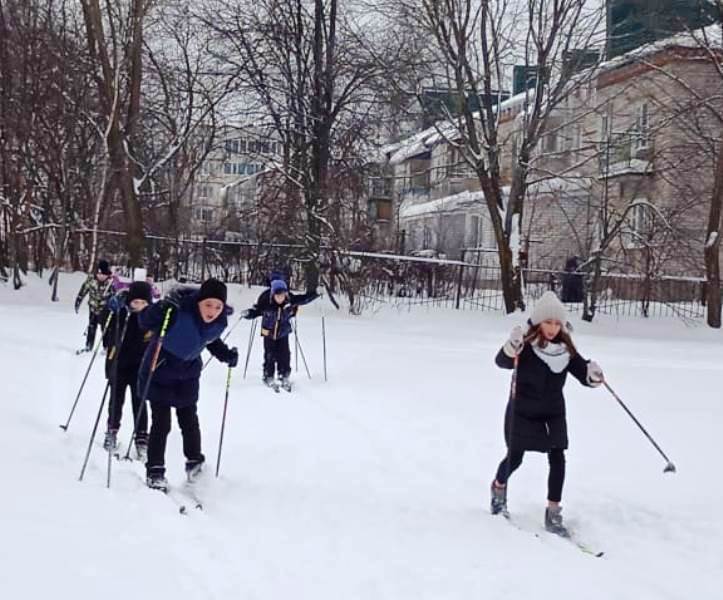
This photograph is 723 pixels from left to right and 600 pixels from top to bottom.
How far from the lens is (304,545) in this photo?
18.3 feet

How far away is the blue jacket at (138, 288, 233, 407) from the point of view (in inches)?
256

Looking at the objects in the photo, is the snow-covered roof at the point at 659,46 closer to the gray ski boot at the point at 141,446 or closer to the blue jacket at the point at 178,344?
the gray ski boot at the point at 141,446

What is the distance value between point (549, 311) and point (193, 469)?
2.85 m

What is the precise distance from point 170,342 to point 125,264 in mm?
22169

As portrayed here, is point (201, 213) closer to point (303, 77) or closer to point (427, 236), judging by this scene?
point (427, 236)

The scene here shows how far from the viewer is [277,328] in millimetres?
12219

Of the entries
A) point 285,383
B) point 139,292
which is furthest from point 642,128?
point 139,292

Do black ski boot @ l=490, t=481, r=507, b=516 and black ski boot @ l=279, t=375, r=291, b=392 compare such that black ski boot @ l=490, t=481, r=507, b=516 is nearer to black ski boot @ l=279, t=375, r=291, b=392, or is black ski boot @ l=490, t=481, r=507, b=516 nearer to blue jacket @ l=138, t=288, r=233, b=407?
blue jacket @ l=138, t=288, r=233, b=407

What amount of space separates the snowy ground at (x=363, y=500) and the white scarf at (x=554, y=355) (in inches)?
44.2

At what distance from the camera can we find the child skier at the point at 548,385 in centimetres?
635

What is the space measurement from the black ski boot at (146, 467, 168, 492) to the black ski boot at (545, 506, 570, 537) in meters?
2.64

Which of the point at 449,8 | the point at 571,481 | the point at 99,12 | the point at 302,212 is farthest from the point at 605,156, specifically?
the point at 571,481

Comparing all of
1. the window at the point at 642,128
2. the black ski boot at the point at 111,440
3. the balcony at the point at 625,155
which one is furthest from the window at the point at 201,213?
the black ski boot at the point at 111,440

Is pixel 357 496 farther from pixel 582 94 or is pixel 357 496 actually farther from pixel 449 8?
pixel 582 94
